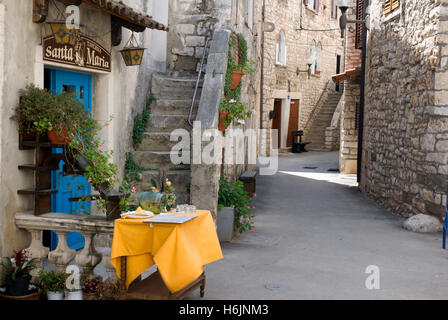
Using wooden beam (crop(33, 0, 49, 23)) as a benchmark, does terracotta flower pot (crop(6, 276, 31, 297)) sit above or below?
below

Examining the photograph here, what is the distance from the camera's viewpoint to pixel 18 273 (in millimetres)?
4387

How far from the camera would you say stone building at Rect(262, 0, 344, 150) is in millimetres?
21109

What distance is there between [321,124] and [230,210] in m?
18.5

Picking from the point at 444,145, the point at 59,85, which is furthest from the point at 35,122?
the point at 444,145

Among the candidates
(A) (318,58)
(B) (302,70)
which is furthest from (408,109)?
(A) (318,58)

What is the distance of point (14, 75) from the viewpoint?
4688mm

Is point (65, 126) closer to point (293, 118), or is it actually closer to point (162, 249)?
point (162, 249)

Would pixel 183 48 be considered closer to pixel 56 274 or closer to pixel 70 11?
pixel 70 11

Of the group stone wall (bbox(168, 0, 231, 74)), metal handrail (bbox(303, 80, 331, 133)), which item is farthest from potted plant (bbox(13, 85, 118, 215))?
metal handrail (bbox(303, 80, 331, 133))

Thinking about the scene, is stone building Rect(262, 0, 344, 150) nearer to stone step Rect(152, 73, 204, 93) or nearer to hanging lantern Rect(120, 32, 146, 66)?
stone step Rect(152, 73, 204, 93)

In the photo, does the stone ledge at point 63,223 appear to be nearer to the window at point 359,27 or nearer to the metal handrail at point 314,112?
the window at point 359,27

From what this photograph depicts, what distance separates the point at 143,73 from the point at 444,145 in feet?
15.8

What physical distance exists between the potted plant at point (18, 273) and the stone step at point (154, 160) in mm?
2901

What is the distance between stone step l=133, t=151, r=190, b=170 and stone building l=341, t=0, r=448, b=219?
399 cm
